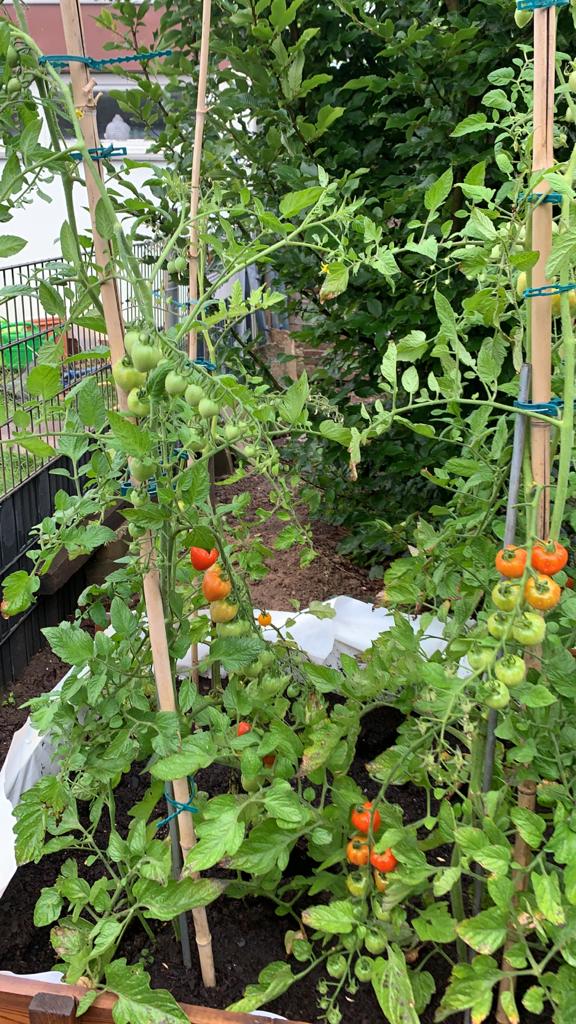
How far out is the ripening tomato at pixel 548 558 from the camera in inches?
36.9

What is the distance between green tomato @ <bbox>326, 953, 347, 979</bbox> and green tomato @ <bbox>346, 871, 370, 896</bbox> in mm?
86

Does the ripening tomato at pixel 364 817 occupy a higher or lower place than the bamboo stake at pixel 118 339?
lower

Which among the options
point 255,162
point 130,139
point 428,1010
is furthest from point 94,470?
point 130,139

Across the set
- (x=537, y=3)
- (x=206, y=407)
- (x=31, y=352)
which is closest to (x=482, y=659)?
(x=206, y=407)

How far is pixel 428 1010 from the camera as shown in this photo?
1.22 meters

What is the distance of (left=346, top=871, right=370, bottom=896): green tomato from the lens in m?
1.15

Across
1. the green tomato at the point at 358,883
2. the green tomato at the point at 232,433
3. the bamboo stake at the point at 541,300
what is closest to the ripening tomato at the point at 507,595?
the bamboo stake at the point at 541,300

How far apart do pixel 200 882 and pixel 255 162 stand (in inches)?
80.8

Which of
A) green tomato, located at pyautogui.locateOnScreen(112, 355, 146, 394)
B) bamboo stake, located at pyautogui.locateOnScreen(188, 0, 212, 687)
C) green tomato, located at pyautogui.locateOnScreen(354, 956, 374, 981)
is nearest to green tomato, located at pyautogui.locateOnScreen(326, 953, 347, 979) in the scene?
green tomato, located at pyautogui.locateOnScreen(354, 956, 374, 981)

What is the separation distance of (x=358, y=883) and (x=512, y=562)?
57 centimetres

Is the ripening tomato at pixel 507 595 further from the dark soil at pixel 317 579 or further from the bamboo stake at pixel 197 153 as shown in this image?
the dark soil at pixel 317 579

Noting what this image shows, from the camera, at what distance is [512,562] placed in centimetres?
96

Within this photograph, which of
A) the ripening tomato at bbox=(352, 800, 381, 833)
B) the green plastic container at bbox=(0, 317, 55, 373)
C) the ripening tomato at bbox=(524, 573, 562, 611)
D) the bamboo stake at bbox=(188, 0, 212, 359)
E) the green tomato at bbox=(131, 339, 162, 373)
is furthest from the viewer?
the green plastic container at bbox=(0, 317, 55, 373)

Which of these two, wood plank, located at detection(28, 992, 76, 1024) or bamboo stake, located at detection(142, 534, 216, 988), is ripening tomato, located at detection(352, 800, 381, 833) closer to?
bamboo stake, located at detection(142, 534, 216, 988)
